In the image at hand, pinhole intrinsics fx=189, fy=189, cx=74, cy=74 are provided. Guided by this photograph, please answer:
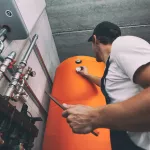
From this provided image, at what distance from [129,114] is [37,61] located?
1263 millimetres

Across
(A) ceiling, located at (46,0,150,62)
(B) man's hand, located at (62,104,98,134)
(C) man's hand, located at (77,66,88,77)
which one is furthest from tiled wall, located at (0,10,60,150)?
(B) man's hand, located at (62,104,98,134)

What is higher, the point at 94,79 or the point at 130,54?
the point at 130,54

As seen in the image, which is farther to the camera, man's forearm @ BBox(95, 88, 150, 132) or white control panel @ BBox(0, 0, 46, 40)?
white control panel @ BBox(0, 0, 46, 40)

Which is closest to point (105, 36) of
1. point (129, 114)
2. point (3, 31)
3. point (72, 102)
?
point (72, 102)

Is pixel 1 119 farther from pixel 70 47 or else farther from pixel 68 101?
pixel 70 47

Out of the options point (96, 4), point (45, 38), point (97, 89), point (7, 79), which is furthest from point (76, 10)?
point (7, 79)

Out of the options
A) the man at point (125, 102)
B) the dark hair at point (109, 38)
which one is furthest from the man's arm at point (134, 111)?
the dark hair at point (109, 38)

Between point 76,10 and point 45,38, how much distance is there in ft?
1.61

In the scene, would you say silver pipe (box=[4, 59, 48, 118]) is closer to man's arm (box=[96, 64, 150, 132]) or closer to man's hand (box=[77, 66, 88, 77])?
man's hand (box=[77, 66, 88, 77])

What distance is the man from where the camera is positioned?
28.2 inches

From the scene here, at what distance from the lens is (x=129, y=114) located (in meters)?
0.72

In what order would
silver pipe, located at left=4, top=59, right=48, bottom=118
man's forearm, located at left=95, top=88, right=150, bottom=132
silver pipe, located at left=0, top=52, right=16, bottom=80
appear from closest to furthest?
man's forearm, located at left=95, top=88, right=150, bottom=132
silver pipe, located at left=0, top=52, right=16, bottom=80
silver pipe, located at left=4, top=59, right=48, bottom=118

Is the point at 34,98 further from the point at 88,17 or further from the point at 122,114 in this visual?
the point at 88,17

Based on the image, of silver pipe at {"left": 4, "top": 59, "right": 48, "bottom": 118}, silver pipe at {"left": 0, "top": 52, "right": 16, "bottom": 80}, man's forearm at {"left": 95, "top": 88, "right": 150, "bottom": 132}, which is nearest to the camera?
man's forearm at {"left": 95, "top": 88, "right": 150, "bottom": 132}
